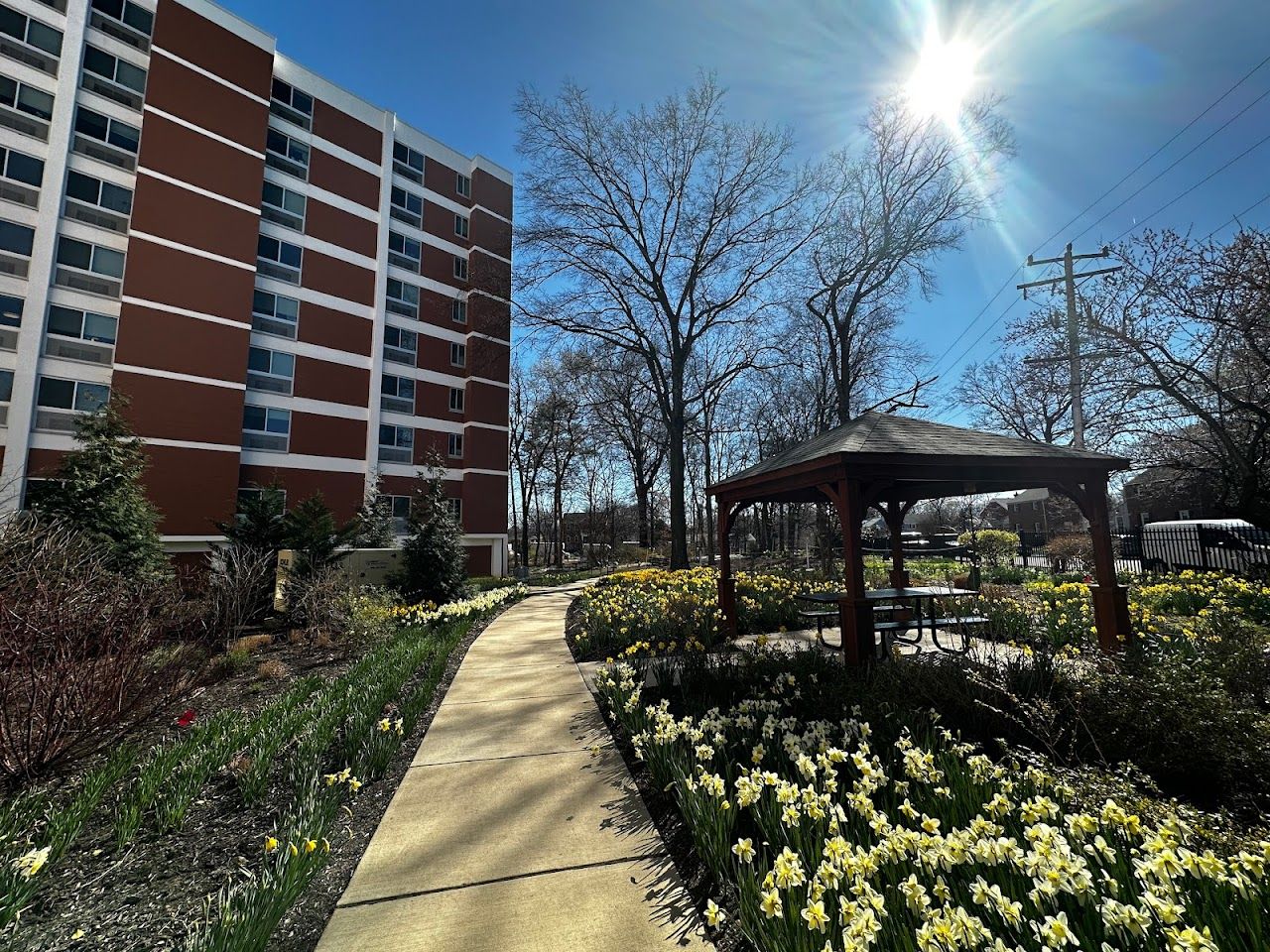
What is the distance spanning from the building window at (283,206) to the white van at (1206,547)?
30.8m

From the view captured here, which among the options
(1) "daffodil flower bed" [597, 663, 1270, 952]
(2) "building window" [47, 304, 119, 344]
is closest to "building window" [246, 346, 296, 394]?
(2) "building window" [47, 304, 119, 344]

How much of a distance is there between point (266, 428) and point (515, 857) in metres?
22.6

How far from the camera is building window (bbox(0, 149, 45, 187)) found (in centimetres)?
1620

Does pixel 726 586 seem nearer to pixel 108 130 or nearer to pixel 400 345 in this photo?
pixel 400 345

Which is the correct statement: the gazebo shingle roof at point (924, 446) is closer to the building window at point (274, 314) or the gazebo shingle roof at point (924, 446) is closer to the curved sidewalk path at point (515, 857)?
the curved sidewalk path at point (515, 857)

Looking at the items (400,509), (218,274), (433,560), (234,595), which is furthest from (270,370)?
(234,595)

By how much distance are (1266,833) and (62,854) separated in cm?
527

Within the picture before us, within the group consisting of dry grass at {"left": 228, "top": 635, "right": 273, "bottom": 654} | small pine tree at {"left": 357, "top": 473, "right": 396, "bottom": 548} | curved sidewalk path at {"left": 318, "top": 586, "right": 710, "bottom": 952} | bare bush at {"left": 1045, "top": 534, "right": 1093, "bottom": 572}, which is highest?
small pine tree at {"left": 357, "top": 473, "right": 396, "bottom": 548}

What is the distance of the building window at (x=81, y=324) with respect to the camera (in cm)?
1667

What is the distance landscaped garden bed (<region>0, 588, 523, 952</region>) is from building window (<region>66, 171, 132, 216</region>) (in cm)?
2186

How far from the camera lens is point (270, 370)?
67.6 feet

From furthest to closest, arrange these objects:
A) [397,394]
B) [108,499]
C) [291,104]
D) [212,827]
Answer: [397,394]
[291,104]
[108,499]
[212,827]

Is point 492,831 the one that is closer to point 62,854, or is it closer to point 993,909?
point 62,854

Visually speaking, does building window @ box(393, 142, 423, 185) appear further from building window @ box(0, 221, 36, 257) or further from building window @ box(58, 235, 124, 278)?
building window @ box(0, 221, 36, 257)
